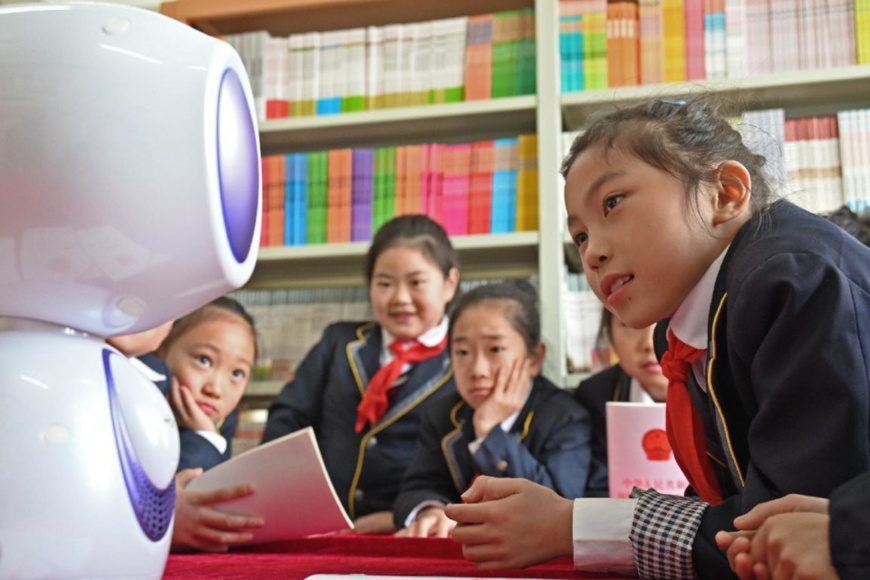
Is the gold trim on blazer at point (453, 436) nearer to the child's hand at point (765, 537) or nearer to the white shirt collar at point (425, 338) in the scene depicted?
the white shirt collar at point (425, 338)

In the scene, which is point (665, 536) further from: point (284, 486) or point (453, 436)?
point (453, 436)

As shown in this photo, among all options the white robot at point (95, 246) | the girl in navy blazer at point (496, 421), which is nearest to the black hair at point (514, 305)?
the girl in navy blazer at point (496, 421)

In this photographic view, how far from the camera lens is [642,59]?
2164 mm

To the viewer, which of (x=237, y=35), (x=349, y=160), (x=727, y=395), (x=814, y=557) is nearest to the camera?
(x=814, y=557)

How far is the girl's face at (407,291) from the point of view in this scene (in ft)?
6.68

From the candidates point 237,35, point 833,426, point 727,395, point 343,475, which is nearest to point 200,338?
point 343,475

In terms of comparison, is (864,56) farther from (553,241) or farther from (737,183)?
(737,183)

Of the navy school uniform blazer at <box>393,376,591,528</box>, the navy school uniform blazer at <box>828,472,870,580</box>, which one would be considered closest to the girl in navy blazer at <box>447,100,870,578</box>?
the navy school uniform blazer at <box>828,472,870,580</box>

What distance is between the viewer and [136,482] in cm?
55

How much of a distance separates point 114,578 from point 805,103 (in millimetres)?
2073

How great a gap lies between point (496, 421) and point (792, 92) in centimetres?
111

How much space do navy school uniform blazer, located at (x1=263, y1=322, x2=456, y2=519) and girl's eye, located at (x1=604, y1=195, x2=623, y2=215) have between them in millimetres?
1150

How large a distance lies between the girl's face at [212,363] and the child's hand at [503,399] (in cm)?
48

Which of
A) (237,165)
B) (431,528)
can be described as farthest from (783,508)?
(431,528)
